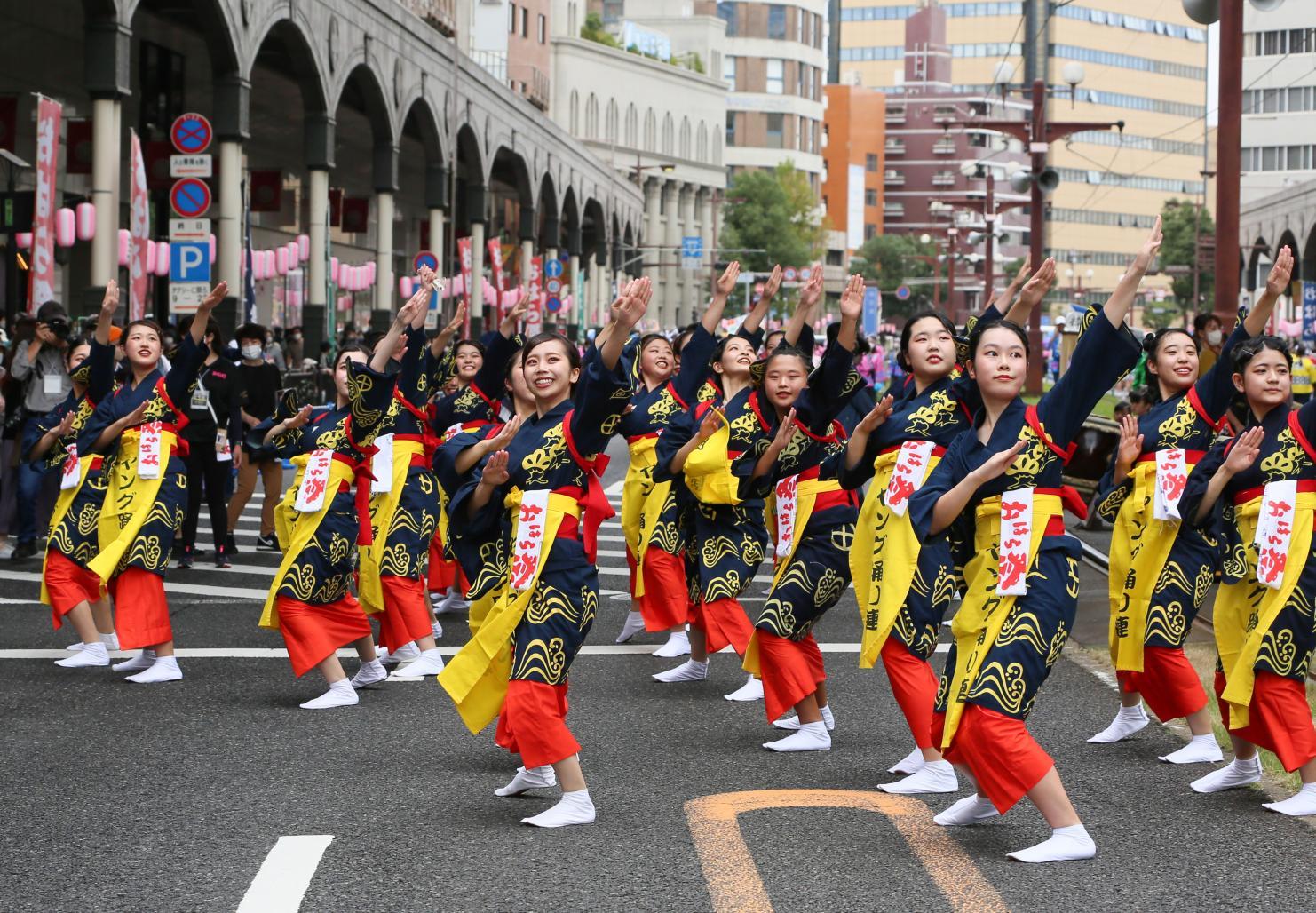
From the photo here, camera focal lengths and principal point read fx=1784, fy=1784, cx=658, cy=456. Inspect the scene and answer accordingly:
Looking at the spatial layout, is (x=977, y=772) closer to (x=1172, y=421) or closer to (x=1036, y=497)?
(x=1036, y=497)

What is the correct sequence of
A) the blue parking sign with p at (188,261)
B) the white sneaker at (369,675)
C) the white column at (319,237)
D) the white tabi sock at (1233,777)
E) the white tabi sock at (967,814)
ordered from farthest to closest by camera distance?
the white column at (319,237) → the blue parking sign with p at (188,261) → the white sneaker at (369,675) → the white tabi sock at (1233,777) → the white tabi sock at (967,814)

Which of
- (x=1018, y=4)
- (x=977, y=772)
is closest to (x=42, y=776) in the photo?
A: (x=977, y=772)

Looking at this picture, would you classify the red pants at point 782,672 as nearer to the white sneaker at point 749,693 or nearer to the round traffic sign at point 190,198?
the white sneaker at point 749,693

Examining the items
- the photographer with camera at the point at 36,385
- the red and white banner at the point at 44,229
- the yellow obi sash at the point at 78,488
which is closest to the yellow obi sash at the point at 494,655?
the yellow obi sash at the point at 78,488

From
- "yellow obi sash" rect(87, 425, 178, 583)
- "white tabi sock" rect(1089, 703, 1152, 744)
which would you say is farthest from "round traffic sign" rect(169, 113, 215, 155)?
"white tabi sock" rect(1089, 703, 1152, 744)

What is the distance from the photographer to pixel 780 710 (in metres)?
7.52

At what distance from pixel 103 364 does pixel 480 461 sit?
11.6 feet

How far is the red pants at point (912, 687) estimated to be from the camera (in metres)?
6.89

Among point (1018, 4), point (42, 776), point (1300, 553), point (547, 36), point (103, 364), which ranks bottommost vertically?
point (42, 776)

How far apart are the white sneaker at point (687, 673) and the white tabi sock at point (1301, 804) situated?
3665mm

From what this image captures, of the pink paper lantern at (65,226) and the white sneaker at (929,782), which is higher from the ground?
the pink paper lantern at (65,226)

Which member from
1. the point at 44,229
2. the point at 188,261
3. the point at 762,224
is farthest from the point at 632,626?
the point at 762,224

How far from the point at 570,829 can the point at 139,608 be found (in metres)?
3.84

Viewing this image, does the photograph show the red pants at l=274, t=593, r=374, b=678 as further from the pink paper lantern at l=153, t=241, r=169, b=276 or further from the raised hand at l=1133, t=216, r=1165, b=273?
the pink paper lantern at l=153, t=241, r=169, b=276
